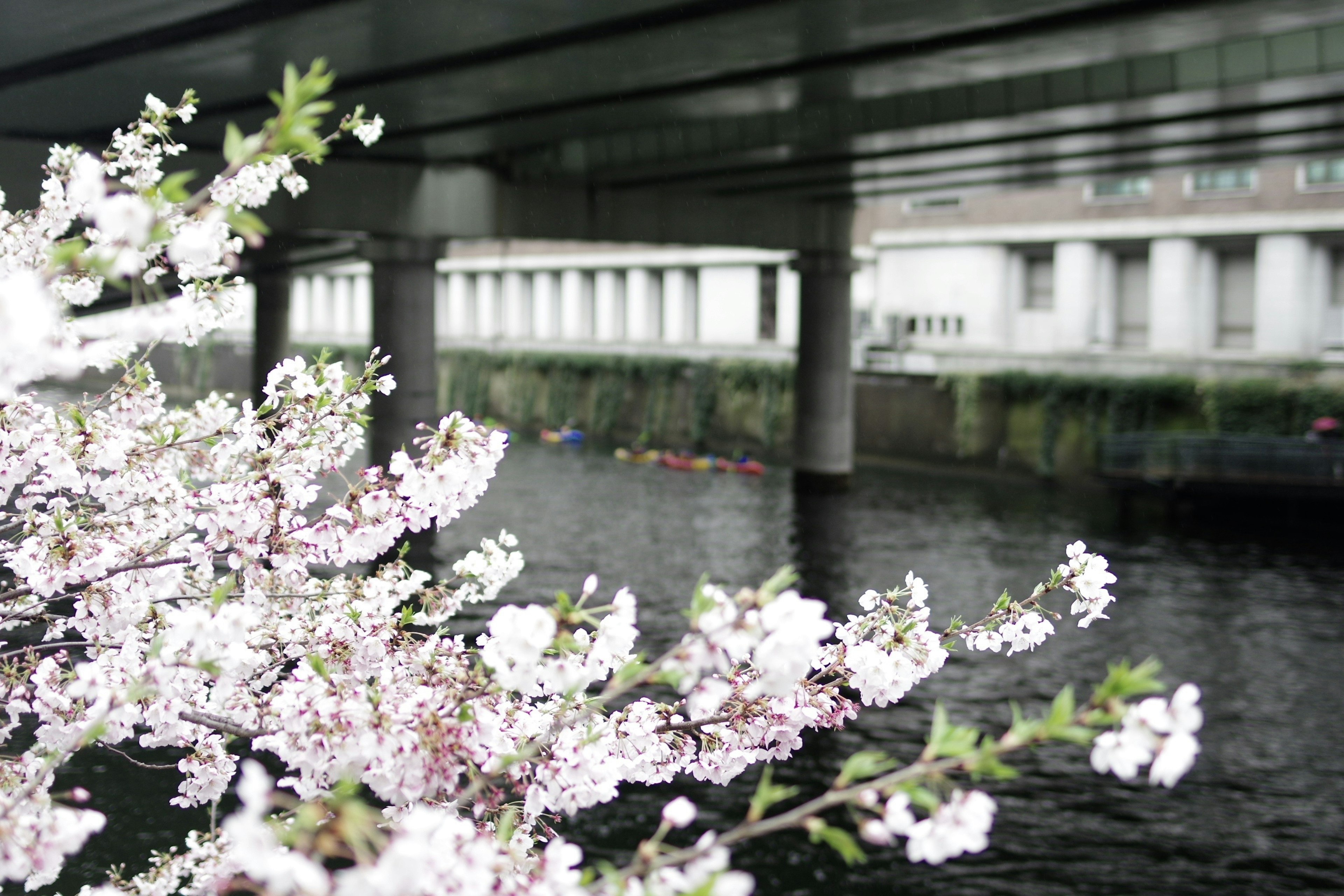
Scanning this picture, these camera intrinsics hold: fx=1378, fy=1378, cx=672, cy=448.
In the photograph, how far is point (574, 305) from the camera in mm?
53531

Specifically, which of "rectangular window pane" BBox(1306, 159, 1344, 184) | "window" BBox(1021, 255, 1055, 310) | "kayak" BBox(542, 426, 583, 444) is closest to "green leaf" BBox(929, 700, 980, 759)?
"rectangular window pane" BBox(1306, 159, 1344, 184)

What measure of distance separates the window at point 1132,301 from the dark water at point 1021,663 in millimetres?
10069

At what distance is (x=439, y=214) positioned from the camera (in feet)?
71.1

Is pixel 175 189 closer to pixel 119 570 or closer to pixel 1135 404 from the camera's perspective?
pixel 119 570

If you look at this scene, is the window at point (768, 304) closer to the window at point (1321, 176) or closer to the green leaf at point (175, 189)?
the window at point (1321, 176)

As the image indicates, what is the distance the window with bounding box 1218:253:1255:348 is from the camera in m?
34.7

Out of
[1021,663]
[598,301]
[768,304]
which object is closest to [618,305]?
[598,301]

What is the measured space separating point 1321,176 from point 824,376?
13.4 metres

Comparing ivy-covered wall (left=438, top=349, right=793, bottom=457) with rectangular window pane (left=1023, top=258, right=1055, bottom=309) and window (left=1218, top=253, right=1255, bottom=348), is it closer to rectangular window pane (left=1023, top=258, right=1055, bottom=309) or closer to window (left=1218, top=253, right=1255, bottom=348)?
rectangular window pane (left=1023, top=258, right=1055, bottom=309)

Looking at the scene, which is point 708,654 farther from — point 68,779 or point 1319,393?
point 1319,393

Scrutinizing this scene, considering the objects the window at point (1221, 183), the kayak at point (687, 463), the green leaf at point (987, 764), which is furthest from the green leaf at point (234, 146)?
the window at point (1221, 183)

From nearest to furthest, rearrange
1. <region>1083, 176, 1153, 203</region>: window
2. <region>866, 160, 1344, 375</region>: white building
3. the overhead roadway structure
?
1. the overhead roadway structure
2. <region>866, 160, 1344, 375</region>: white building
3. <region>1083, 176, 1153, 203</region>: window

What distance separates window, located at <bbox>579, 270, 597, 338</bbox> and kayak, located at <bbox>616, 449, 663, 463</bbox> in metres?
18.8

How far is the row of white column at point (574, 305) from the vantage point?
5019 centimetres
